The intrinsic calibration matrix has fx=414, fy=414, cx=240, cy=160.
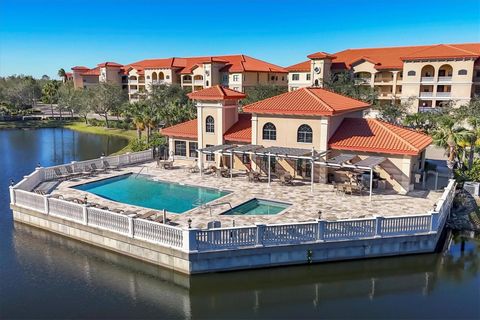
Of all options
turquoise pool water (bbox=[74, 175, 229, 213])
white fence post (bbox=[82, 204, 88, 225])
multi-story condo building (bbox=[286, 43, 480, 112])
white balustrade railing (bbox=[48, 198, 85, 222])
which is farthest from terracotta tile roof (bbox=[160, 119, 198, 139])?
multi-story condo building (bbox=[286, 43, 480, 112])

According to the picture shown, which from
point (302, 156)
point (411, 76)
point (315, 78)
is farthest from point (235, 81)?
point (302, 156)

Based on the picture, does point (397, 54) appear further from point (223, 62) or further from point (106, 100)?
point (106, 100)

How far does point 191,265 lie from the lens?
16484 millimetres

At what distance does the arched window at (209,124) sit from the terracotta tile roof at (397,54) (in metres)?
43.0

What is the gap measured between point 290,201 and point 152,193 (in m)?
8.55

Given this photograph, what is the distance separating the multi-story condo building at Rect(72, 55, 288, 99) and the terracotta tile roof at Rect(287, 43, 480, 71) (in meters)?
8.78

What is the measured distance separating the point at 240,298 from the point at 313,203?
864cm

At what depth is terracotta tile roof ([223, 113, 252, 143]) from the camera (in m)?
30.7

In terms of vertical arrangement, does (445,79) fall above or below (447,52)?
below

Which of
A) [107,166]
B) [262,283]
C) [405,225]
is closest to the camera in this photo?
[262,283]

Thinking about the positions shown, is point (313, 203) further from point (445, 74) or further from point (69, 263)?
point (445, 74)

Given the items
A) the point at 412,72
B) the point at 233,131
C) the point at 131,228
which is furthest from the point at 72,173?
the point at 412,72

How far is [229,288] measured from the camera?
16.0m

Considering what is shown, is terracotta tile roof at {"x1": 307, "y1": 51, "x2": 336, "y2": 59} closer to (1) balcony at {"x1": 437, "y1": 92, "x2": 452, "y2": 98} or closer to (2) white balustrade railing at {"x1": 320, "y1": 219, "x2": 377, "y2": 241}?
(1) balcony at {"x1": 437, "y1": 92, "x2": 452, "y2": 98}
